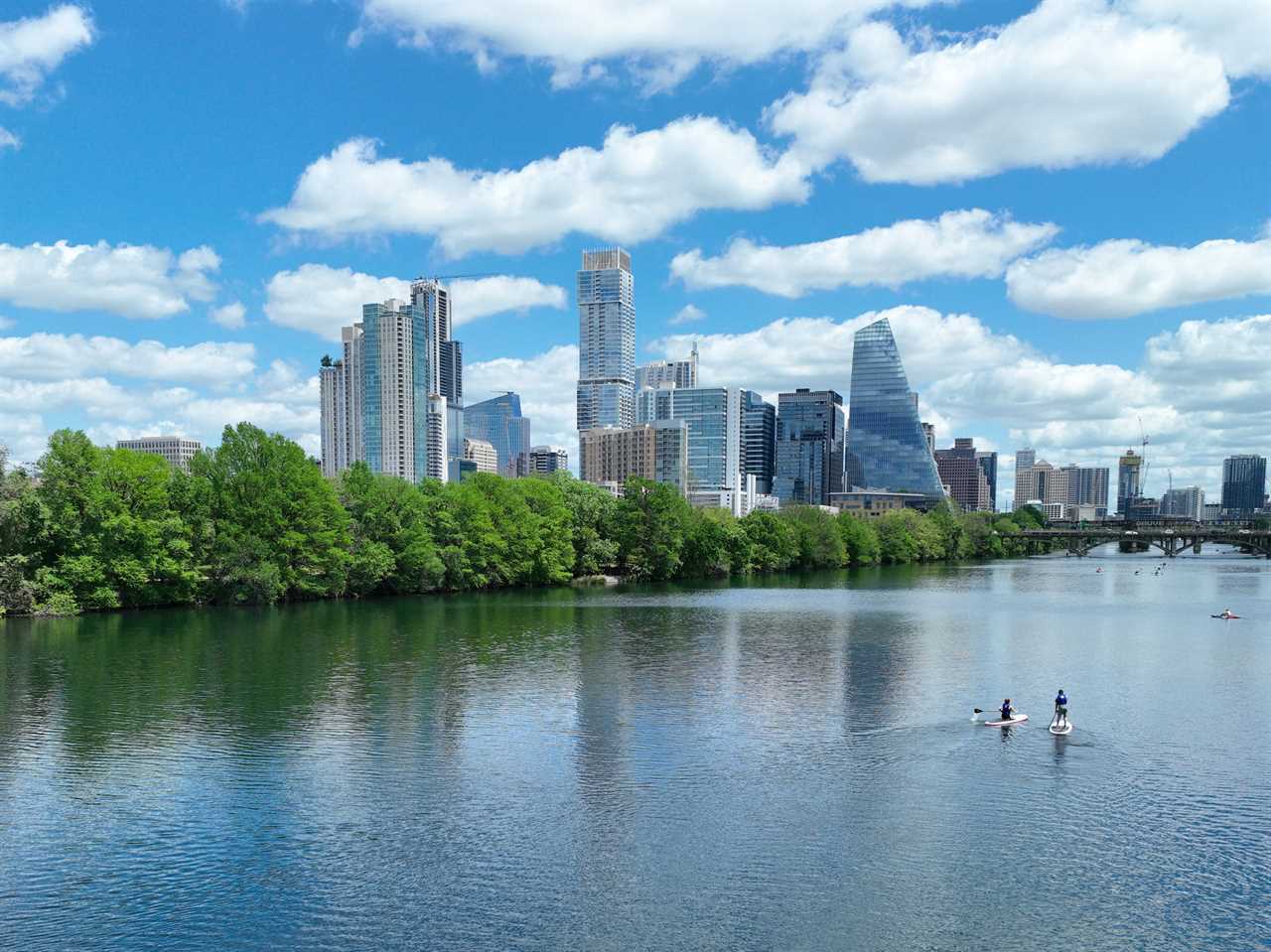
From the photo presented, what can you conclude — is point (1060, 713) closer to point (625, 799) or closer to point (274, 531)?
point (625, 799)

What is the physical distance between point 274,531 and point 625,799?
84145 millimetres

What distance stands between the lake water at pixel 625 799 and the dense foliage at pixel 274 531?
73.0 feet

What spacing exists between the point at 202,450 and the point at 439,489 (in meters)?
32.3

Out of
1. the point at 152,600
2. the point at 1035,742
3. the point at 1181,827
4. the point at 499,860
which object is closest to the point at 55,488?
the point at 152,600

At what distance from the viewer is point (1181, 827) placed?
111 feet

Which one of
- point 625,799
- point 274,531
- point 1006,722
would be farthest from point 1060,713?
point 274,531

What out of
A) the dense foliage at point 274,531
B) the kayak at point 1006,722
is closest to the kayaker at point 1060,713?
the kayak at point 1006,722

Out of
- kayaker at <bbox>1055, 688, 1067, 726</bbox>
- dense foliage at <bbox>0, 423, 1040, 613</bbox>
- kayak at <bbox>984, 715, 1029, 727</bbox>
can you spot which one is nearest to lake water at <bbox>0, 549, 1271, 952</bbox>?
kayaker at <bbox>1055, 688, 1067, 726</bbox>

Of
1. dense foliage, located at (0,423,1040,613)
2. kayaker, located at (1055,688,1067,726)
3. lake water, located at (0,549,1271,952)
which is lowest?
lake water, located at (0,549,1271,952)

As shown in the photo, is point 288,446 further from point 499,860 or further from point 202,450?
point 499,860

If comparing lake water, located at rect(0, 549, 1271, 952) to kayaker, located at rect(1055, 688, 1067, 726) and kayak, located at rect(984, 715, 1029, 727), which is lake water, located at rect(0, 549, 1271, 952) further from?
kayak, located at rect(984, 715, 1029, 727)

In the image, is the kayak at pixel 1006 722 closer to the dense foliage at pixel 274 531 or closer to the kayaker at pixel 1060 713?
the kayaker at pixel 1060 713

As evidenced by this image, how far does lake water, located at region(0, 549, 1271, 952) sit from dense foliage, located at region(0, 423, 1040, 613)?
73.0ft

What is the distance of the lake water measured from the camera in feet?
87.5
